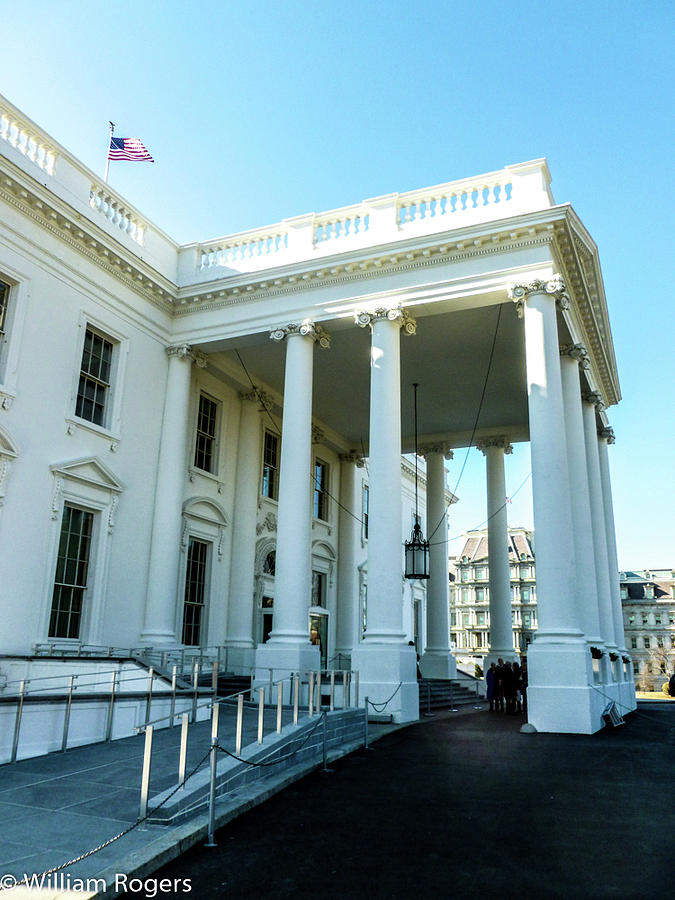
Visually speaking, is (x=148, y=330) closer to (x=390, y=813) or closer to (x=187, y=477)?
(x=187, y=477)

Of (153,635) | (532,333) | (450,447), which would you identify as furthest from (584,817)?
(450,447)

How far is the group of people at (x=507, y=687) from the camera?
18.6 m

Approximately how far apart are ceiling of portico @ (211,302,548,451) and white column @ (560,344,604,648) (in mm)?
1627

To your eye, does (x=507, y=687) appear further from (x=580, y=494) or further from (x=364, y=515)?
(x=364, y=515)

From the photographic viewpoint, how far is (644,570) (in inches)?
3912

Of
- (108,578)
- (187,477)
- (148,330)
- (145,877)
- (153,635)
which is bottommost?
(145,877)

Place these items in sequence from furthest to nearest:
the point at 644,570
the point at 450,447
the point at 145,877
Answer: the point at 644,570 < the point at 450,447 < the point at 145,877

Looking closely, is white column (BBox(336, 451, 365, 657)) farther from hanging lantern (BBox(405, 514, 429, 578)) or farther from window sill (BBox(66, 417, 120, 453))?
window sill (BBox(66, 417, 120, 453))

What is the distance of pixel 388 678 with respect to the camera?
14602mm

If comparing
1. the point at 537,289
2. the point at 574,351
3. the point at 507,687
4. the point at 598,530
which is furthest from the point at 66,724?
the point at 598,530

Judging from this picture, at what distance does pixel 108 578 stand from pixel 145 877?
11.5m

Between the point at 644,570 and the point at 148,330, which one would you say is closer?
the point at 148,330

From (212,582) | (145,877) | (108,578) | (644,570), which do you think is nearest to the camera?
(145,877)

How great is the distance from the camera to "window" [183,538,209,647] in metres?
19.2
